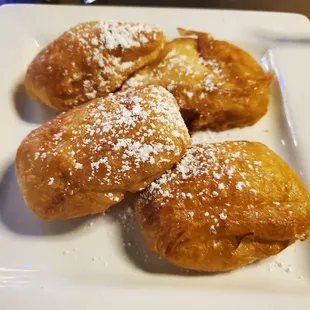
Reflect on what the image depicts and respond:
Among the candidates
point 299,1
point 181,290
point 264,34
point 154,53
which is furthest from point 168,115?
point 299,1

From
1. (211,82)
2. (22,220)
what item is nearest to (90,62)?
(211,82)

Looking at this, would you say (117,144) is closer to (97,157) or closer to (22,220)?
(97,157)

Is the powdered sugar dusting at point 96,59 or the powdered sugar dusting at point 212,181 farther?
the powdered sugar dusting at point 96,59

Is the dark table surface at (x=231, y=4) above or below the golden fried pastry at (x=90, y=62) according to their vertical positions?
below

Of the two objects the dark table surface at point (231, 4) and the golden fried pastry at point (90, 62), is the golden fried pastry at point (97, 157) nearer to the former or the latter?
the golden fried pastry at point (90, 62)

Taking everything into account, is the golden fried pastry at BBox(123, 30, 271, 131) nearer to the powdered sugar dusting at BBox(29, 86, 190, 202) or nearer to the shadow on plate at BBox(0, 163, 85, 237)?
the powdered sugar dusting at BBox(29, 86, 190, 202)

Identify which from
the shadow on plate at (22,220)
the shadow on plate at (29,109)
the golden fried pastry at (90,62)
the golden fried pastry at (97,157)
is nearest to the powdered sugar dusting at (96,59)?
the golden fried pastry at (90,62)
